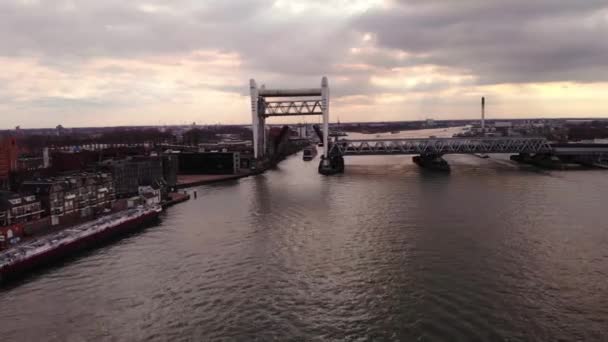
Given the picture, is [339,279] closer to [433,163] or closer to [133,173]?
[133,173]

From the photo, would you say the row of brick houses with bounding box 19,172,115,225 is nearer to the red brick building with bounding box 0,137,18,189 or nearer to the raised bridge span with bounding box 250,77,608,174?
the red brick building with bounding box 0,137,18,189

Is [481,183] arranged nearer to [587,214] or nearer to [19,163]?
[587,214]

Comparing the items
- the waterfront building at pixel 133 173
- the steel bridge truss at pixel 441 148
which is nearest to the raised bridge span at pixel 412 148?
the steel bridge truss at pixel 441 148

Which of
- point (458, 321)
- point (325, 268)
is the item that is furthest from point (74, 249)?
point (458, 321)

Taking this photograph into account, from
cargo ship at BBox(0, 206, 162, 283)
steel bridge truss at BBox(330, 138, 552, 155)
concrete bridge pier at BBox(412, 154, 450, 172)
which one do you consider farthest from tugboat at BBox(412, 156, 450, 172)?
cargo ship at BBox(0, 206, 162, 283)

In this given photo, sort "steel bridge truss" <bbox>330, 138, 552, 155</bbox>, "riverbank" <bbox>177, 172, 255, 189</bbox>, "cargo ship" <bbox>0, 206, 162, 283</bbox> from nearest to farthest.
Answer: "cargo ship" <bbox>0, 206, 162, 283</bbox> → "riverbank" <bbox>177, 172, 255, 189</bbox> → "steel bridge truss" <bbox>330, 138, 552, 155</bbox>

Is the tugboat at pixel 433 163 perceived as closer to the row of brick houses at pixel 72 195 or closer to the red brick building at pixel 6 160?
the row of brick houses at pixel 72 195
